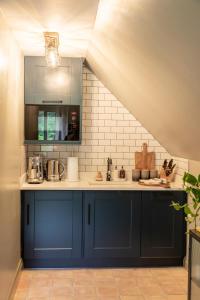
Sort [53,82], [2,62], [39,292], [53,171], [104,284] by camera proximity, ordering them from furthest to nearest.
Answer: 1. [53,171]
2. [53,82]
3. [104,284]
4. [39,292]
5. [2,62]

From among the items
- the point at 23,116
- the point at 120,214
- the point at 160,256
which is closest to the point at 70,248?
the point at 120,214

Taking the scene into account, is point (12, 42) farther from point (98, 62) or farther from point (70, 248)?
point (70, 248)

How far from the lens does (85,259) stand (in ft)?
11.5

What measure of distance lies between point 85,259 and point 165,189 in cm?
114

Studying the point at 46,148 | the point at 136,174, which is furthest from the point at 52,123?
the point at 136,174

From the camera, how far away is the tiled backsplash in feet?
13.1

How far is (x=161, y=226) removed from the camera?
11.7 ft

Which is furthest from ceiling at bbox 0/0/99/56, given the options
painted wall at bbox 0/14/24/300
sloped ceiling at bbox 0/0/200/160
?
painted wall at bbox 0/14/24/300

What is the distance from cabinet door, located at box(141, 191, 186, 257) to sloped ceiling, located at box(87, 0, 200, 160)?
555 mm

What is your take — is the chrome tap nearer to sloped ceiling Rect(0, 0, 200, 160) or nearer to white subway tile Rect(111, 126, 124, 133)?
white subway tile Rect(111, 126, 124, 133)

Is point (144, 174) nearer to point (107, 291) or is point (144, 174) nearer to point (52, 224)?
point (52, 224)

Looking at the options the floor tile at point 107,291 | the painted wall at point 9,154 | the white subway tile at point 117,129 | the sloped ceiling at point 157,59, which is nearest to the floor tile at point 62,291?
the floor tile at point 107,291

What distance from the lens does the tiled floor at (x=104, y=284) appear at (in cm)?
296

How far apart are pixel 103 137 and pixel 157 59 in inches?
85.1
